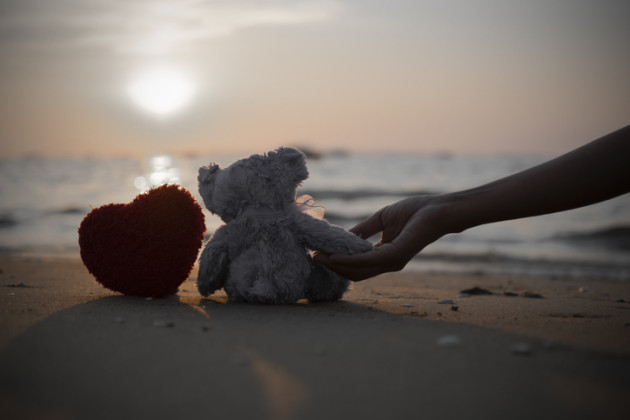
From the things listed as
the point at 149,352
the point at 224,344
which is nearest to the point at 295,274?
the point at 224,344

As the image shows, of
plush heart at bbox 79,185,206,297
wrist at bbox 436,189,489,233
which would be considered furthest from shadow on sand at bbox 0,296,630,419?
wrist at bbox 436,189,489,233

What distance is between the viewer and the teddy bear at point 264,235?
8.59 feet

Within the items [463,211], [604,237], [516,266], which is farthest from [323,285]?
[604,237]

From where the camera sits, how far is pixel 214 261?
267 cm

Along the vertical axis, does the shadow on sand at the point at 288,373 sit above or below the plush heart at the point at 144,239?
below

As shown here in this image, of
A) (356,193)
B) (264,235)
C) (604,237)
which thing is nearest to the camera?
(264,235)

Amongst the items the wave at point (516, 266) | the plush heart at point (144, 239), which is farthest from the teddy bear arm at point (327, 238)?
the wave at point (516, 266)

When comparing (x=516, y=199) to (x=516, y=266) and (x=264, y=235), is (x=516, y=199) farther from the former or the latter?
(x=516, y=266)

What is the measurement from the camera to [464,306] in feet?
10.2

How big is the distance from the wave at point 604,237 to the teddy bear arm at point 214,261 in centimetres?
1026

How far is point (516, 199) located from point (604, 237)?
1064 centimetres

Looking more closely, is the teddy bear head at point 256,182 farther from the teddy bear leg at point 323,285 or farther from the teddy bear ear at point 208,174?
the teddy bear leg at point 323,285

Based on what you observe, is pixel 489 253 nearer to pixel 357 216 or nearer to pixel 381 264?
pixel 357 216

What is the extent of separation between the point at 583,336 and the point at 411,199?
115 centimetres
